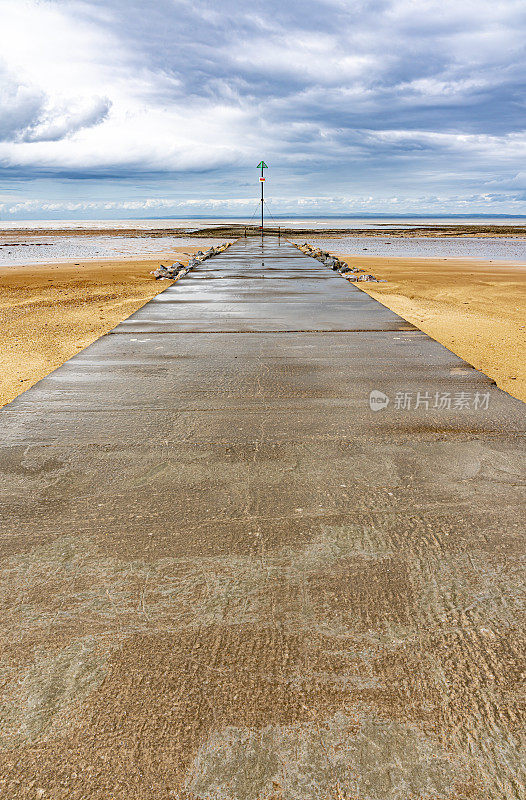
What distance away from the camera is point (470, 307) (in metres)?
12.4

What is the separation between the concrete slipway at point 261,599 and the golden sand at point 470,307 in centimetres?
348

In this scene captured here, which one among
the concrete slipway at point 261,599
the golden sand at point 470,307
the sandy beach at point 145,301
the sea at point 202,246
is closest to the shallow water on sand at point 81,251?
the sea at point 202,246

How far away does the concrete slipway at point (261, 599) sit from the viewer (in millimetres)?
1370

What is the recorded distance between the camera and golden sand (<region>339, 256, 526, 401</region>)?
7.10m

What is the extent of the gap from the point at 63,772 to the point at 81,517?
1.18 metres

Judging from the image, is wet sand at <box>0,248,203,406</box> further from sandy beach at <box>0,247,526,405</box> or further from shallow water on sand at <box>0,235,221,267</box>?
shallow water on sand at <box>0,235,221,267</box>

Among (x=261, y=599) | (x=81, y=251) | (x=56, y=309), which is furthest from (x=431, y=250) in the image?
(x=261, y=599)

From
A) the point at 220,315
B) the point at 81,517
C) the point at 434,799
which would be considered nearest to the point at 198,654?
the point at 434,799

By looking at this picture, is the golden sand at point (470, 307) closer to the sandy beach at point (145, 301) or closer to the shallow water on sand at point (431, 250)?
the sandy beach at point (145, 301)

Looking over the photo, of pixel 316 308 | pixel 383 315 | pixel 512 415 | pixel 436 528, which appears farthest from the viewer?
pixel 316 308

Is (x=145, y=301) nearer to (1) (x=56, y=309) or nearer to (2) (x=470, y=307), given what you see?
(1) (x=56, y=309)

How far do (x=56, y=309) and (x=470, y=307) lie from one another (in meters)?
10.0

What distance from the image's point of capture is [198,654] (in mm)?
1668

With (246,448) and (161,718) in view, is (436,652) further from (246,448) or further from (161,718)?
(246,448)
